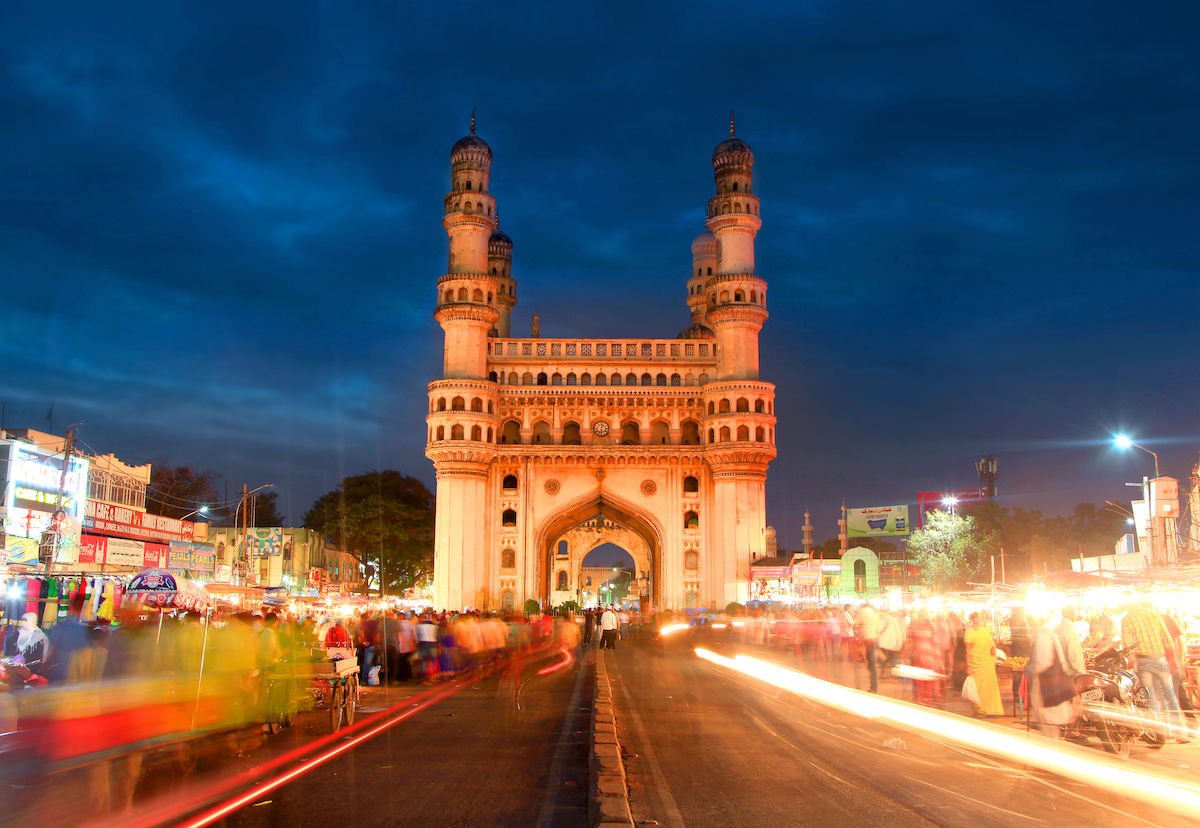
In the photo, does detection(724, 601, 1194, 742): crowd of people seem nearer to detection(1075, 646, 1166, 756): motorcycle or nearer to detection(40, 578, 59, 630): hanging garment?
detection(1075, 646, 1166, 756): motorcycle

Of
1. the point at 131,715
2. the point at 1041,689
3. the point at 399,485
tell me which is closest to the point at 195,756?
the point at 131,715

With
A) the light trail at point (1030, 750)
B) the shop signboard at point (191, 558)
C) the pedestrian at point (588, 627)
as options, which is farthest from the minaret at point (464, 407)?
the light trail at point (1030, 750)

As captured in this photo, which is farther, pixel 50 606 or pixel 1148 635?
pixel 50 606

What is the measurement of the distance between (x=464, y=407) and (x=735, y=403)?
16079mm

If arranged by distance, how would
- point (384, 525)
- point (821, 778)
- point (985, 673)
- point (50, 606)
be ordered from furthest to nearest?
point (384, 525) < point (50, 606) < point (985, 673) < point (821, 778)

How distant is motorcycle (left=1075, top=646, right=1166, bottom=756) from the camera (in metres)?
11.3

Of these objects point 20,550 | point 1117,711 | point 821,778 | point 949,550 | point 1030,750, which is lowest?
point 821,778

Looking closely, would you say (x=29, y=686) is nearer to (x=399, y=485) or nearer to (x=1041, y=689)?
(x=1041, y=689)

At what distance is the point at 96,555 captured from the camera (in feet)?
102

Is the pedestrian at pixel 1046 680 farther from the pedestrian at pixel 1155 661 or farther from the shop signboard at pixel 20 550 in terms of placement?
the shop signboard at pixel 20 550

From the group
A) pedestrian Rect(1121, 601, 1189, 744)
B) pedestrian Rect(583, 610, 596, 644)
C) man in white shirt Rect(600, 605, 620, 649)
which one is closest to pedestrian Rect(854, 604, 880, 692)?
pedestrian Rect(1121, 601, 1189, 744)

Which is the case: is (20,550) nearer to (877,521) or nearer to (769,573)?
(769,573)

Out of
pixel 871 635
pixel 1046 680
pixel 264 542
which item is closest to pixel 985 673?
pixel 1046 680

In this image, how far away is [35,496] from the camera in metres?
32.8
